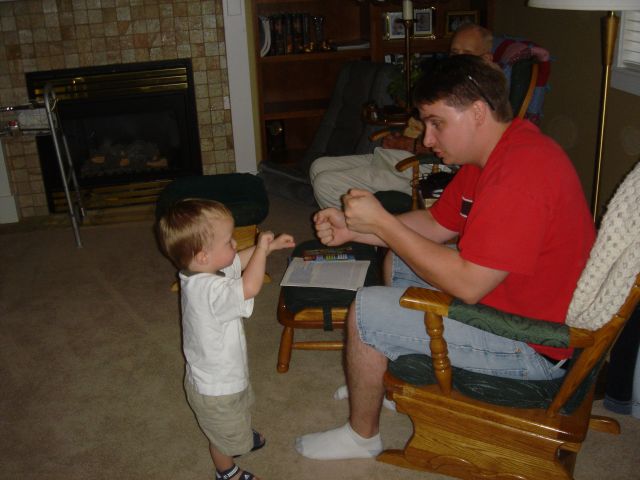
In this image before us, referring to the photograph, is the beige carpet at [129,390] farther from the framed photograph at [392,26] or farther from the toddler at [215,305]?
the framed photograph at [392,26]

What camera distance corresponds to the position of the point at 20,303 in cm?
305

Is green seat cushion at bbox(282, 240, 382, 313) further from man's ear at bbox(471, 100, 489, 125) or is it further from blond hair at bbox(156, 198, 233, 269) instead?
man's ear at bbox(471, 100, 489, 125)

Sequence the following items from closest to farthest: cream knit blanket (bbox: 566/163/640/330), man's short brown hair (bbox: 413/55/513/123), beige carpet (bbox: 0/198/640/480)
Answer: cream knit blanket (bbox: 566/163/640/330) < man's short brown hair (bbox: 413/55/513/123) < beige carpet (bbox: 0/198/640/480)

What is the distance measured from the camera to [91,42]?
4066 millimetres

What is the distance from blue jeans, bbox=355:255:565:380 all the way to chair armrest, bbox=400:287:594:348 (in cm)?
17

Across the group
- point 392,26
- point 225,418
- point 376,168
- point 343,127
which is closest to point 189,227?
point 225,418

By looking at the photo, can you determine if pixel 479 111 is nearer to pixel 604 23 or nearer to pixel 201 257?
pixel 201 257

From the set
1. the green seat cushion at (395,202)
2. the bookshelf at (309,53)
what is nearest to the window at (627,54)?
the green seat cushion at (395,202)

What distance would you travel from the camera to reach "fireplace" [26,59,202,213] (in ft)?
13.6

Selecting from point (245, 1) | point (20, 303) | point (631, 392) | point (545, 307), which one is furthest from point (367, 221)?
point (245, 1)

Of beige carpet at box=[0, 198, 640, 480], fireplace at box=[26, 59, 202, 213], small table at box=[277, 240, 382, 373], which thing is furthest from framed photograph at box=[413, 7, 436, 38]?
small table at box=[277, 240, 382, 373]

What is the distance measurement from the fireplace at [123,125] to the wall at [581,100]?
85.6 inches

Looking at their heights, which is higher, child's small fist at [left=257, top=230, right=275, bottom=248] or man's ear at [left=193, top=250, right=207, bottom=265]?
child's small fist at [left=257, top=230, right=275, bottom=248]

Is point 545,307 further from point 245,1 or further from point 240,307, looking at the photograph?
point 245,1
